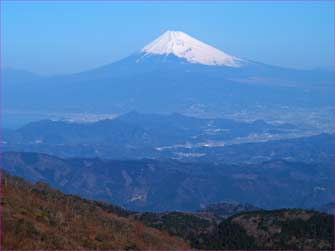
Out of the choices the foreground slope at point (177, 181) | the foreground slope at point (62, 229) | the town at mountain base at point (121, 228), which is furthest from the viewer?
the foreground slope at point (177, 181)

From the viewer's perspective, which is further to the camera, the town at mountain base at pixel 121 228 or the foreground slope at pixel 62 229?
the town at mountain base at pixel 121 228

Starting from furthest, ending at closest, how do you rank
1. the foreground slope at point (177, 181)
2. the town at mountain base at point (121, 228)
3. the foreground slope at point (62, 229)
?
1. the foreground slope at point (177, 181)
2. the town at mountain base at point (121, 228)
3. the foreground slope at point (62, 229)

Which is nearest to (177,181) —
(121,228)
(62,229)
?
(121,228)

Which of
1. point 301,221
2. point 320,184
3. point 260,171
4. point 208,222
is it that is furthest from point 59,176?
point 301,221

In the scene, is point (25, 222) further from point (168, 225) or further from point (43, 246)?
point (168, 225)

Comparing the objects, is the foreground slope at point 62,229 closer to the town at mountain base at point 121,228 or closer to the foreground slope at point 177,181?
the town at mountain base at point 121,228

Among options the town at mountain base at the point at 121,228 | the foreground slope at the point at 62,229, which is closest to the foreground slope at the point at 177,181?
the town at mountain base at the point at 121,228

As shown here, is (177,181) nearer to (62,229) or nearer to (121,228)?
(121,228)

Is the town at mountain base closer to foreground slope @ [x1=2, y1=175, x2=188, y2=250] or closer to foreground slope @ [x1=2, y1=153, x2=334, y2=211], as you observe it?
foreground slope @ [x1=2, y1=175, x2=188, y2=250]
